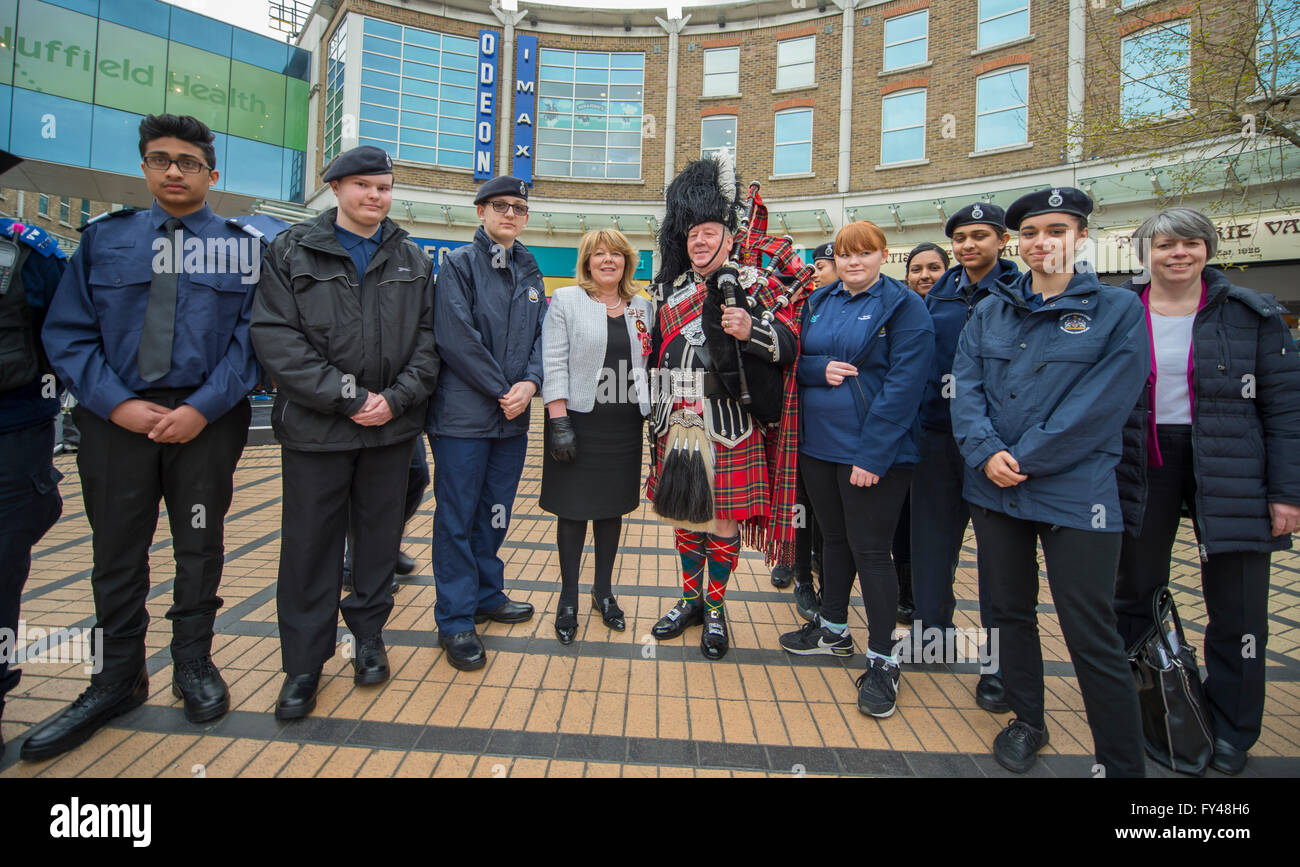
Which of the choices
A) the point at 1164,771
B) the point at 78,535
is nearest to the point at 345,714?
the point at 1164,771

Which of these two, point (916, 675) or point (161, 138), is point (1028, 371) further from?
point (161, 138)

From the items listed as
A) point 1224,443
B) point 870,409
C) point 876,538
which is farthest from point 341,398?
point 1224,443

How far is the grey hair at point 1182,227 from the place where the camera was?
2.46 metres

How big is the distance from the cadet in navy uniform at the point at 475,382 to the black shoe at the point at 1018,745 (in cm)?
246

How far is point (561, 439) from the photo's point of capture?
3227mm

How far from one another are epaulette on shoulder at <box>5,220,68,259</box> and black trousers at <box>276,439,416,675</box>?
50.0 inches

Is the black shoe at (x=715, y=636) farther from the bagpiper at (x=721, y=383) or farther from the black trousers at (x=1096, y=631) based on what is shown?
the black trousers at (x=1096, y=631)

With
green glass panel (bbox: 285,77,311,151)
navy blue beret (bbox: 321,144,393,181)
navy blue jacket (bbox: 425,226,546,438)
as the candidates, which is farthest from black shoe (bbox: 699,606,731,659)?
green glass panel (bbox: 285,77,311,151)

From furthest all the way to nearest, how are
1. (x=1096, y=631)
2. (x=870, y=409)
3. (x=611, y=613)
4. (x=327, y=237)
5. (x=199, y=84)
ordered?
1. (x=199, y=84)
2. (x=611, y=613)
3. (x=870, y=409)
4. (x=327, y=237)
5. (x=1096, y=631)

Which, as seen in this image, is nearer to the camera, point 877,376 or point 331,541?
point 331,541

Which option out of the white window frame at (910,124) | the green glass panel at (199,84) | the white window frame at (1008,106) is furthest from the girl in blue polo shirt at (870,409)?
the green glass panel at (199,84)

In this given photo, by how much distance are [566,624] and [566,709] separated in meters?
0.71

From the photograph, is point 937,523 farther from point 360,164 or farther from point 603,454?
point 360,164

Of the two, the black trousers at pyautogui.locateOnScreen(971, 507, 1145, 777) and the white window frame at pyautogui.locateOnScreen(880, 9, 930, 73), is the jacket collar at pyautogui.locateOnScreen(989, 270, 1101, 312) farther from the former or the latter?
the white window frame at pyautogui.locateOnScreen(880, 9, 930, 73)
